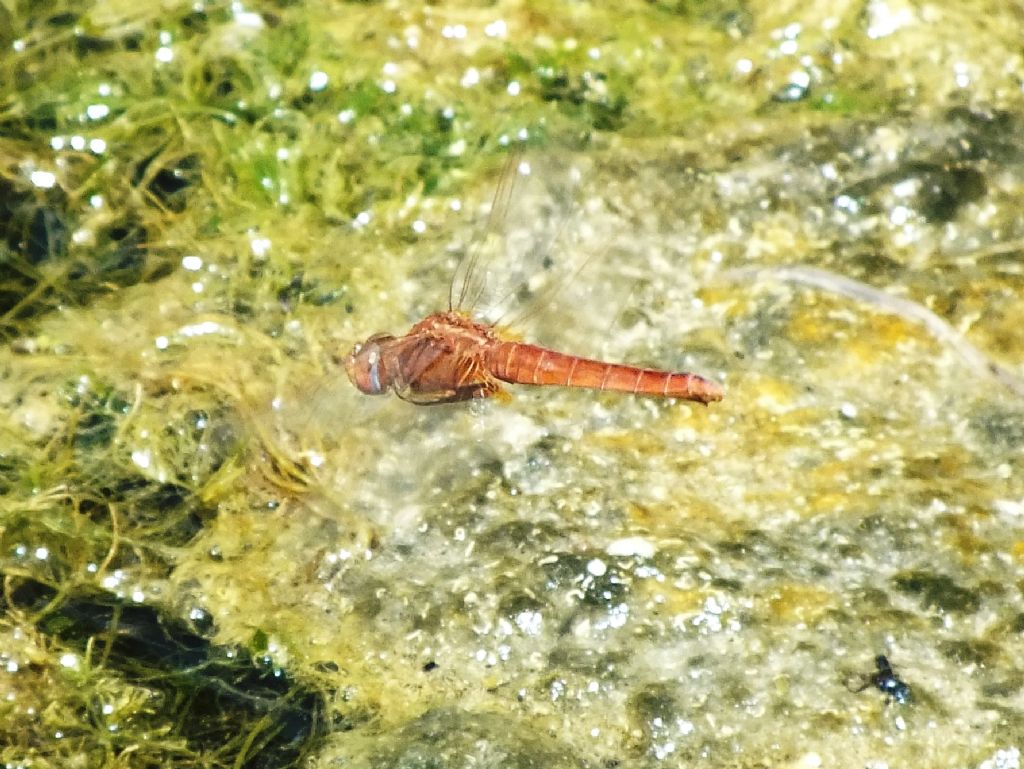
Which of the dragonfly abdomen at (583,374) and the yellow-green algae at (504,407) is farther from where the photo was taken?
the dragonfly abdomen at (583,374)

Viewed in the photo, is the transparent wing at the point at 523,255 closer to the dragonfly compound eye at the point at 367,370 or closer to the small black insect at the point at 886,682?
the dragonfly compound eye at the point at 367,370

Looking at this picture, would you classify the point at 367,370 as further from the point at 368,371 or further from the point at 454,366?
the point at 454,366

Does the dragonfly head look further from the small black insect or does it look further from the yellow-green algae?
the small black insect

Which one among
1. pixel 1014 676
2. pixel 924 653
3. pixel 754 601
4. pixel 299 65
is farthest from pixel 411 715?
pixel 299 65

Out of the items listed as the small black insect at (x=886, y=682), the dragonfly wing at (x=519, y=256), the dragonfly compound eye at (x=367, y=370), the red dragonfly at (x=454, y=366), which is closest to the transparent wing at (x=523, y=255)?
the dragonfly wing at (x=519, y=256)

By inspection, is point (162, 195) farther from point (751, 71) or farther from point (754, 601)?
point (754, 601)

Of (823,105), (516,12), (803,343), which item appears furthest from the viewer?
(516,12)
